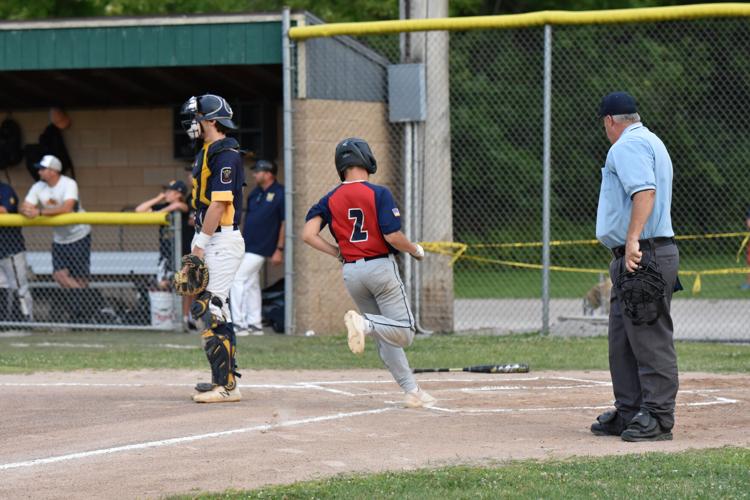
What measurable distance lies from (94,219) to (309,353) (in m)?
3.26

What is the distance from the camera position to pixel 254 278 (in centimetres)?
1361

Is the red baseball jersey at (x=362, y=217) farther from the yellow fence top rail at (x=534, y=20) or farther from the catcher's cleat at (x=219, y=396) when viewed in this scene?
the yellow fence top rail at (x=534, y=20)

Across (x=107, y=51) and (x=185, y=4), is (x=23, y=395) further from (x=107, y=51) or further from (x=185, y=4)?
(x=185, y=4)

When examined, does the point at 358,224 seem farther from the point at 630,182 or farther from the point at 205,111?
the point at 630,182

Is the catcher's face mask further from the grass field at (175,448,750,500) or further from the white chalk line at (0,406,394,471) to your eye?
the grass field at (175,448,750,500)

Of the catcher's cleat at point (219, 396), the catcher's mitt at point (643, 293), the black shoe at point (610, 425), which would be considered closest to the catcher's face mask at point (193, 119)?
the catcher's cleat at point (219, 396)

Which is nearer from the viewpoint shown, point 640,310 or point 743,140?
point 640,310

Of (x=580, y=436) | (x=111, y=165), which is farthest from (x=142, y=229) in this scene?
(x=580, y=436)

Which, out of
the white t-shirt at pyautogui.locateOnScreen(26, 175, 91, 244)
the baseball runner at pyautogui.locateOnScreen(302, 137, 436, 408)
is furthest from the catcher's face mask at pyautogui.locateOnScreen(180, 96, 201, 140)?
the white t-shirt at pyautogui.locateOnScreen(26, 175, 91, 244)

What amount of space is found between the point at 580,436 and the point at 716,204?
13.0m

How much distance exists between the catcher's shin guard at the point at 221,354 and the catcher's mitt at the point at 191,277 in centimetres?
33

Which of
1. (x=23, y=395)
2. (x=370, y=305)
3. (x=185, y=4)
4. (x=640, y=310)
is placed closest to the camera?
(x=640, y=310)

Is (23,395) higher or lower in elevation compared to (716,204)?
lower

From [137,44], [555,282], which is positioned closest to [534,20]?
[137,44]
